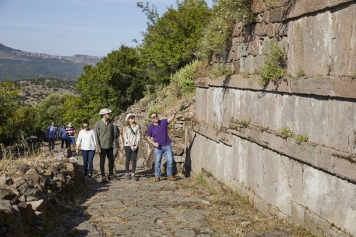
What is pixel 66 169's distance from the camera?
10055 mm

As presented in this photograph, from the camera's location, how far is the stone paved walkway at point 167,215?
666 centimetres

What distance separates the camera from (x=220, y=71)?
9.39 meters

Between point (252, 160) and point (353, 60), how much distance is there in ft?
10.3

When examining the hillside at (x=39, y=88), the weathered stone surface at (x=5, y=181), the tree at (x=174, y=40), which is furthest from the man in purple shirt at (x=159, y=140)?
the hillside at (x=39, y=88)

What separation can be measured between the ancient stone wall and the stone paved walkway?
317mm

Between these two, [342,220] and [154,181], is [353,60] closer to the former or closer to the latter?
[342,220]

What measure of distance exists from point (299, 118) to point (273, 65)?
1035 mm

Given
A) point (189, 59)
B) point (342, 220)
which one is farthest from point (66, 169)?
point (189, 59)

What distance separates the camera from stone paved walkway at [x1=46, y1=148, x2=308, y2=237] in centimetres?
666

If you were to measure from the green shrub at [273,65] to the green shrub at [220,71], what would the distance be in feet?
6.52

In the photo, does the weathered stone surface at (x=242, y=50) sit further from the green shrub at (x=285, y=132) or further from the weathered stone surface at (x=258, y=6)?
the green shrub at (x=285, y=132)

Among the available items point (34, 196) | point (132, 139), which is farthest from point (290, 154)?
point (132, 139)

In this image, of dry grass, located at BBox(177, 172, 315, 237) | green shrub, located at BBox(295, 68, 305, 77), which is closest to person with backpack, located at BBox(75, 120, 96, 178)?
dry grass, located at BBox(177, 172, 315, 237)

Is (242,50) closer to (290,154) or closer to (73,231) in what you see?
(290,154)
